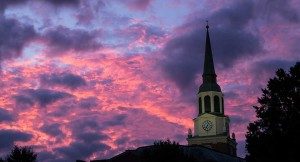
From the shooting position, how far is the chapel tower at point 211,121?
117m

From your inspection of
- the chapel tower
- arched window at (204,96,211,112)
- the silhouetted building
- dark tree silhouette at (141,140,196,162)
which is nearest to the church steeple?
the chapel tower

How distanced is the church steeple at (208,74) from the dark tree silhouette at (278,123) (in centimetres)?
6527

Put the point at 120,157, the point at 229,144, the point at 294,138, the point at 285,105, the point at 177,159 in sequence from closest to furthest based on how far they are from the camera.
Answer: the point at 294,138 → the point at 285,105 → the point at 177,159 → the point at 120,157 → the point at 229,144

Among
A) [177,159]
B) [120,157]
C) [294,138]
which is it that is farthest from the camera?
[120,157]

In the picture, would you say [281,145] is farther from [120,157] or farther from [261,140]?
[120,157]

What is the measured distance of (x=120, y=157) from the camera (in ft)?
282

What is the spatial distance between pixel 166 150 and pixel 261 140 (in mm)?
10496

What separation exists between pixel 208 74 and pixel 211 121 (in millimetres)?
10070

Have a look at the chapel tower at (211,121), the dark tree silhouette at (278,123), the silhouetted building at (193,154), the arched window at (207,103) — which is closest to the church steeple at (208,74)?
the chapel tower at (211,121)

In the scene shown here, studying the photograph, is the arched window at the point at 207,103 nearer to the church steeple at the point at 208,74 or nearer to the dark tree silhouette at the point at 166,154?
the church steeple at the point at 208,74

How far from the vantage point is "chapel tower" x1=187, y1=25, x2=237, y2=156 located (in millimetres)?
117387

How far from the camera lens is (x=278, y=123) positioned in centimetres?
5066

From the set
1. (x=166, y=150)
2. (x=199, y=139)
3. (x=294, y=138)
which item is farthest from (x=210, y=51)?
(x=294, y=138)

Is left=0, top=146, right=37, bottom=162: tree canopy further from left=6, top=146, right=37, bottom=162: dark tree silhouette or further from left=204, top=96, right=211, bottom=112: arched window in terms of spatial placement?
left=204, top=96, right=211, bottom=112: arched window
